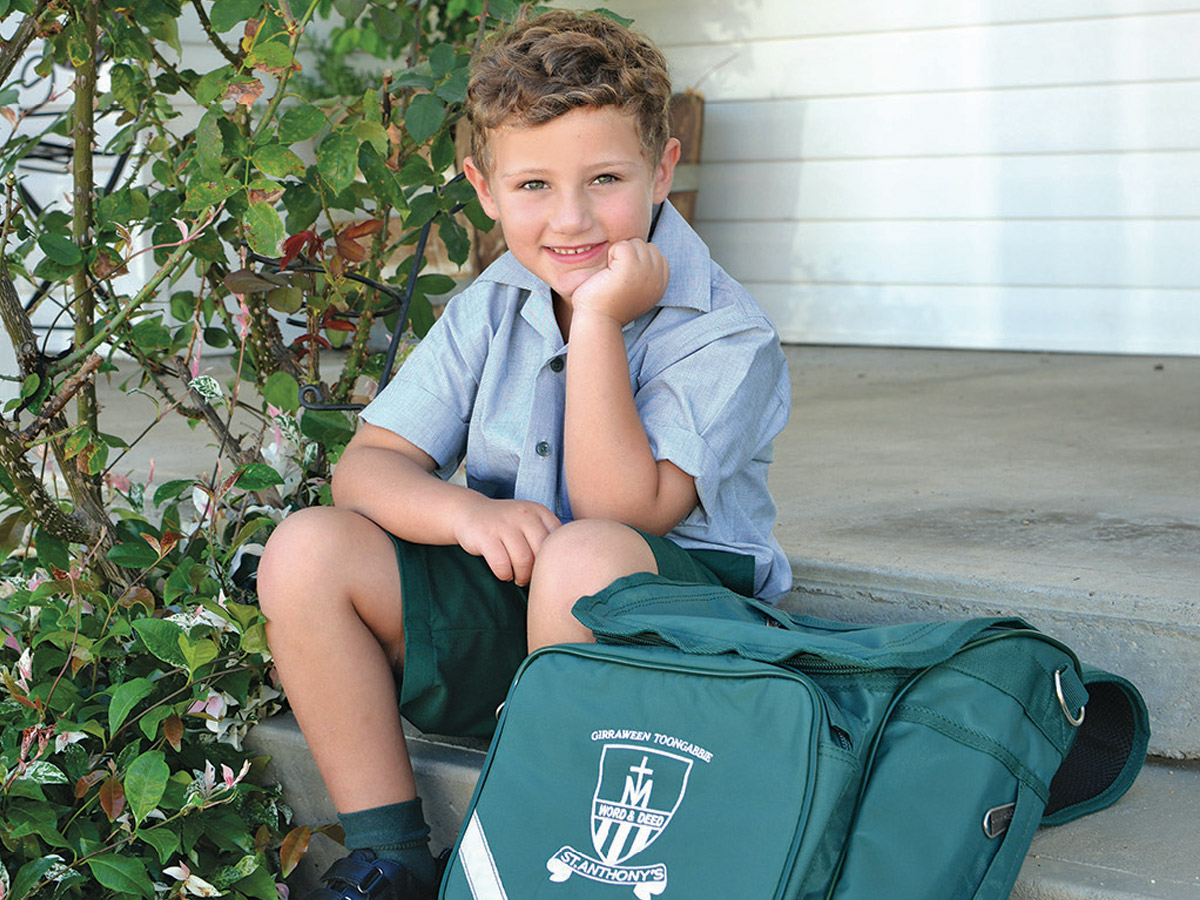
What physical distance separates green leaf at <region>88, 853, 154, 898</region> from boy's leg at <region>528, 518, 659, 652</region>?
554mm

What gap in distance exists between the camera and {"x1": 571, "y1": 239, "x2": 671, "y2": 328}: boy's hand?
1.67m

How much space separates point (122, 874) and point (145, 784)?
0.11 metres

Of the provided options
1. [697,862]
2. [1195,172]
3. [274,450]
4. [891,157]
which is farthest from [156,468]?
[1195,172]

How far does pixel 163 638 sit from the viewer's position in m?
1.73

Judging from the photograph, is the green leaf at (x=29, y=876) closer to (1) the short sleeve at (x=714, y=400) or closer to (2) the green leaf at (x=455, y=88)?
(1) the short sleeve at (x=714, y=400)

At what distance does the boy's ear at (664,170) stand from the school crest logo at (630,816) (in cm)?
81

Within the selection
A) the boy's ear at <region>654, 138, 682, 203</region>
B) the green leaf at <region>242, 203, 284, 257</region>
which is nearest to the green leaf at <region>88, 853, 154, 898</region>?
the green leaf at <region>242, 203, 284, 257</region>

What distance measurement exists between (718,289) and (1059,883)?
0.86 meters

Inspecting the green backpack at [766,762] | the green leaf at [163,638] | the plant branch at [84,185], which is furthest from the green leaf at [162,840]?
the plant branch at [84,185]

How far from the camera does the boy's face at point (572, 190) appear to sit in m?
1.70

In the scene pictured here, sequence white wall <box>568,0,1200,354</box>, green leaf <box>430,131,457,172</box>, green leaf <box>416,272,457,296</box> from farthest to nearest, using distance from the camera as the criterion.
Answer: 1. white wall <box>568,0,1200,354</box>
2. green leaf <box>416,272,457,296</box>
3. green leaf <box>430,131,457,172</box>

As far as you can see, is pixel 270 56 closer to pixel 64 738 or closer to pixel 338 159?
pixel 338 159

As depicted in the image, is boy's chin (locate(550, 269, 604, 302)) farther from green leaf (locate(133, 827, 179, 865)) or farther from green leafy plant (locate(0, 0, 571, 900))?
green leaf (locate(133, 827, 179, 865))

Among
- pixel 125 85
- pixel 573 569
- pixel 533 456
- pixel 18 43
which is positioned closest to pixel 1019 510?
pixel 533 456
